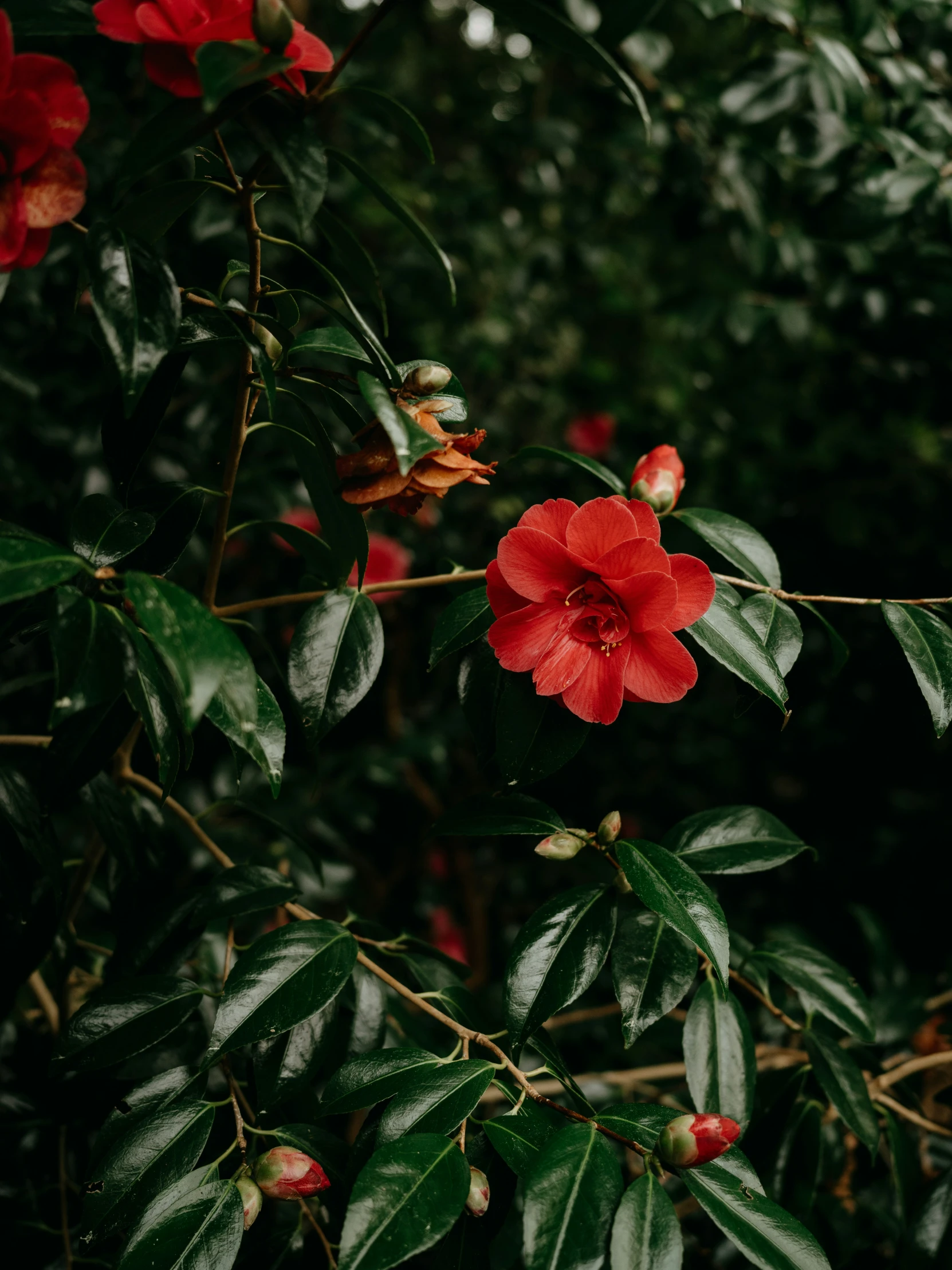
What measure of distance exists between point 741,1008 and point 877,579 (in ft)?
3.11

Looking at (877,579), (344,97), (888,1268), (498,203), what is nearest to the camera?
(888,1268)

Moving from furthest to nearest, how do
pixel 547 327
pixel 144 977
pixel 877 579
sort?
pixel 547 327
pixel 877 579
pixel 144 977

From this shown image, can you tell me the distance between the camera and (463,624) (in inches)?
25.2

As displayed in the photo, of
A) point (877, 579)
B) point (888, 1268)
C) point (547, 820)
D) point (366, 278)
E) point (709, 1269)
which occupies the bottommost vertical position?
point (709, 1269)

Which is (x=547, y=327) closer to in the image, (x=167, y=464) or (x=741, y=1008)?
(x=167, y=464)

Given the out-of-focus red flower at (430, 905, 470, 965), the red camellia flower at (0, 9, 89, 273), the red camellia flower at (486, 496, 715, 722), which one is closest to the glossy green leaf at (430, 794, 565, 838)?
the red camellia flower at (486, 496, 715, 722)

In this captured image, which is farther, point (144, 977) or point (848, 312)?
point (848, 312)

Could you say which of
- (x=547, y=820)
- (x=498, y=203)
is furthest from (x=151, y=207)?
(x=498, y=203)

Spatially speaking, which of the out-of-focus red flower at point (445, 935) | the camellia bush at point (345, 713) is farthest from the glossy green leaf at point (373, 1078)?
the out-of-focus red flower at point (445, 935)

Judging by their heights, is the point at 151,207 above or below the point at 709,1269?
above

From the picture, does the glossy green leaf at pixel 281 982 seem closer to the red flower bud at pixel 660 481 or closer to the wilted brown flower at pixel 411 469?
the wilted brown flower at pixel 411 469

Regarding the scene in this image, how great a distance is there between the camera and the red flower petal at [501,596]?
0.61m

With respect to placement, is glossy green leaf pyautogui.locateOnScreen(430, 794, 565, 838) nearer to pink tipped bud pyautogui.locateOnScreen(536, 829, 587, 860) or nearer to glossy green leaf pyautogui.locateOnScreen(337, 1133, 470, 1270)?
pink tipped bud pyautogui.locateOnScreen(536, 829, 587, 860)

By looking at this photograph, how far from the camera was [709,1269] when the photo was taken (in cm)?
88
